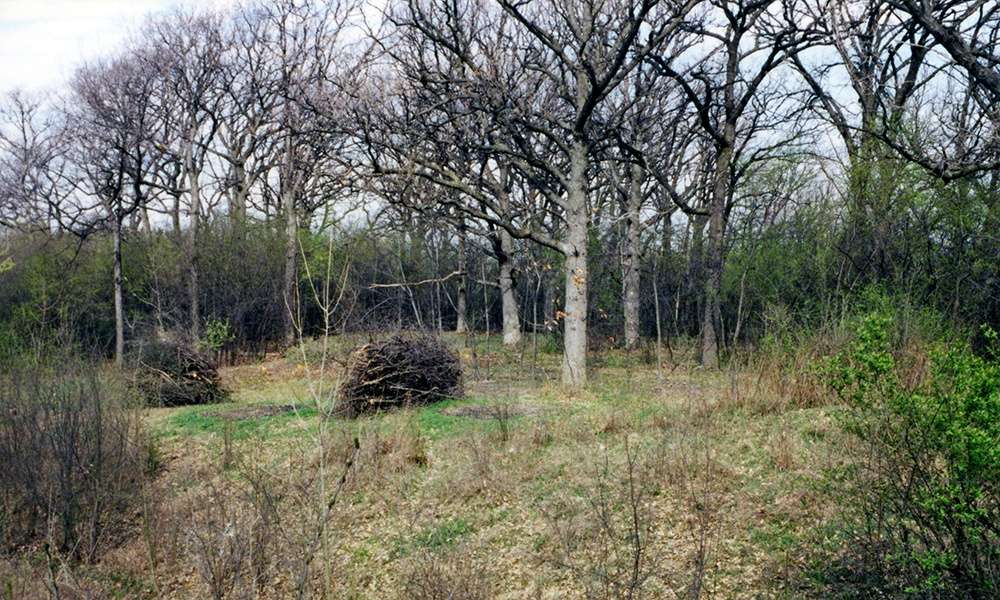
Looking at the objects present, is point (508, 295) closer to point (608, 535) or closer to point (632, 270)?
point (632, 270)

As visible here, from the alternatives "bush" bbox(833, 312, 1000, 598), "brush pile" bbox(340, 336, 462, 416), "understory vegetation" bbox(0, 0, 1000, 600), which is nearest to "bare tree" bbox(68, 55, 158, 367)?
"understory vegetation" bbox(0, 0, 1000, 600)

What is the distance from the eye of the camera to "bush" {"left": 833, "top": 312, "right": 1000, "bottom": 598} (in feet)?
12.4

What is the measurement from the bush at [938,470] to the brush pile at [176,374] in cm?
1173

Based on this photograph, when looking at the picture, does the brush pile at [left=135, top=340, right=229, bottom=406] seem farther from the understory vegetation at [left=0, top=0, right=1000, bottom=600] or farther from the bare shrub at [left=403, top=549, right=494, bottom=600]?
the bare shrub at [left=403, top=549, right=494, bottom=600]

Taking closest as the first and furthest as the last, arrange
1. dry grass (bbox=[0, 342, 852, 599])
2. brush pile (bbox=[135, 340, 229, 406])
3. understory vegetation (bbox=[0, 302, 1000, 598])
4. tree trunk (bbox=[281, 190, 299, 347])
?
understory vegetation (bbox=[0, 302, 1000, 598])
dry grass (bbox=[0, 342, 852, 599])
brush pile (bbox=[135, 340, 229, 406])
tree trunk (bbox=[281, 190, 299, 347])

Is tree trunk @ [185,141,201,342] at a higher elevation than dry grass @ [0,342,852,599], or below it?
higher

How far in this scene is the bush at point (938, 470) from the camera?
3.77 m

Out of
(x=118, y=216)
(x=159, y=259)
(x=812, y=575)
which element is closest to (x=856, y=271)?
(x=812, y=575)

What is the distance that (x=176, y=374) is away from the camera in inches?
519

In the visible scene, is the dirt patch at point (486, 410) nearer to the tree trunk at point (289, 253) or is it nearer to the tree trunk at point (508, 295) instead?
the tree trunk at point (508, 295)

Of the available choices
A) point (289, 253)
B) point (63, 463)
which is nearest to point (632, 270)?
point (289, 253)

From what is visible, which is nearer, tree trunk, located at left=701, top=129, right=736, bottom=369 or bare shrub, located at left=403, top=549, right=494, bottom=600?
bare shrub, located at left=403, top=549, right=494, bottom=600

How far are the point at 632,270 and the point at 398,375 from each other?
1000 centimetres

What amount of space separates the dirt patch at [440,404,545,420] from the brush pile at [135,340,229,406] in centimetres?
550
